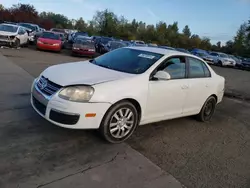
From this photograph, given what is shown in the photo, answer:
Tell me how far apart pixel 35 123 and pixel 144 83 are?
6.67 ft

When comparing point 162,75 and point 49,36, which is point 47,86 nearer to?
point 162,75

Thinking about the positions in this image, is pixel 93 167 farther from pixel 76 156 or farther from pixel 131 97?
pixel 131 97

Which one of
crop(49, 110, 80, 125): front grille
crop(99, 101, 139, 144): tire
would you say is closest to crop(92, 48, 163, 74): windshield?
crop(99, 101, 139, 144): tire

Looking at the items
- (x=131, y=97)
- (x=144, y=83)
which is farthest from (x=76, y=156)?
(x=144, y=83)

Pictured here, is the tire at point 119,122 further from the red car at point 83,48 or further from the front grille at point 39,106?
the red car at point 83,48

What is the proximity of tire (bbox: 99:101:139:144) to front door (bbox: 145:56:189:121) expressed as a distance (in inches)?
13.3

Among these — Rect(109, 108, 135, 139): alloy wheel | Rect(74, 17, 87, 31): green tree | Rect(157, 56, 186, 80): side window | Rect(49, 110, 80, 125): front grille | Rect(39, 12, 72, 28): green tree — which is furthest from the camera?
Rect(39, 12, 72, 28): green tree

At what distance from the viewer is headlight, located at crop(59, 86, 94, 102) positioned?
3.82 meters

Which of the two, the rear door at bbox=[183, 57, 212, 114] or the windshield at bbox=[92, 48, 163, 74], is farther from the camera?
the rear door at bbox=[183, 57, 212, 114]

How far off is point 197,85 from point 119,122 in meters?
2.10

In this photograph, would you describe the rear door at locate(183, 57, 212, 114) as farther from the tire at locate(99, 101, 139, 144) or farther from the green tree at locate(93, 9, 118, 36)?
the green tree at locate(93, 9, 118, 36)

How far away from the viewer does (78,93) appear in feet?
12.6

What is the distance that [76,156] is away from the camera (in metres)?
3.69

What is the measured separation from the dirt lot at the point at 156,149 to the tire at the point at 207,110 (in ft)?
1.09
